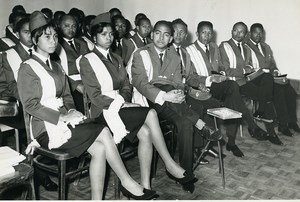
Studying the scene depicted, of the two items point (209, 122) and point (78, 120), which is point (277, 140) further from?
point (78, 120)

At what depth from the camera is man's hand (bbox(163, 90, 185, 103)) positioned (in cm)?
277

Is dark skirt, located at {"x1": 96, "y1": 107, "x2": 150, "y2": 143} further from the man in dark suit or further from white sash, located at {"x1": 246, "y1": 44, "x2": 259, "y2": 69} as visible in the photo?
white sash, located at {"x1": 246, "y1": 44, "x2": 259, "y2": 69}

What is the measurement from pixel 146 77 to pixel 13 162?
1.41m

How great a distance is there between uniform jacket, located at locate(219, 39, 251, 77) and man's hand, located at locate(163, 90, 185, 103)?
1430 mm

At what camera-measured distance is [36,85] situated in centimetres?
214

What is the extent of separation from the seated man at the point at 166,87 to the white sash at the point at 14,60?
0.93m

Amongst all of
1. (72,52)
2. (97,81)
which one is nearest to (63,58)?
(72,52)

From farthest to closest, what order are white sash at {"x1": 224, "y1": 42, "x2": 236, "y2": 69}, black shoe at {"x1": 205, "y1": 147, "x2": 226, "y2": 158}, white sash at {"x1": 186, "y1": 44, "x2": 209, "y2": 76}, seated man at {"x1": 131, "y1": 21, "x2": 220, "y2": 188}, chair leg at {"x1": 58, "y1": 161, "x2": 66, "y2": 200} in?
white sash at {"x1": 224, "y1": 42, "x2": 236, "y2": 69}, white sash at {"x1": 186, "y1": 44, "x2": 209, "y2": 76}, black shoe at {"x1": 205, "y1": 147, "x2": 226, "y2": 158}, seated man at {"x1": 131, "y1": 21, "x2": 220, "y2": 188}, chair leg at {"x1": 58, "y1": 161, "x2": 66, "y2": 200}

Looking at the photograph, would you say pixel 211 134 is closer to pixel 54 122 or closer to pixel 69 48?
pixel 54 122

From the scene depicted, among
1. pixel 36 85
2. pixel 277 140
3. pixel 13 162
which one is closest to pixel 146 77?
pixel 36 85

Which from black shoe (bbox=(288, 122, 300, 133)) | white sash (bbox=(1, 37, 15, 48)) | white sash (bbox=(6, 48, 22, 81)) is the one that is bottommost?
black shoe (bbox=(288, 122, 300, 133))

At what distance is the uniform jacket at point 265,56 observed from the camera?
14.6 ft

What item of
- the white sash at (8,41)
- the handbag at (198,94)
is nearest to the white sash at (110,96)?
the handbag at (198,94)

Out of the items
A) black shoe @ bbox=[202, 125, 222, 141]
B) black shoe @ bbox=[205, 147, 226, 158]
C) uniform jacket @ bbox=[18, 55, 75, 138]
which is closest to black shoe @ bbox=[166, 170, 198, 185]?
black shoe @ bbox=[202, 125, 222, 141]
